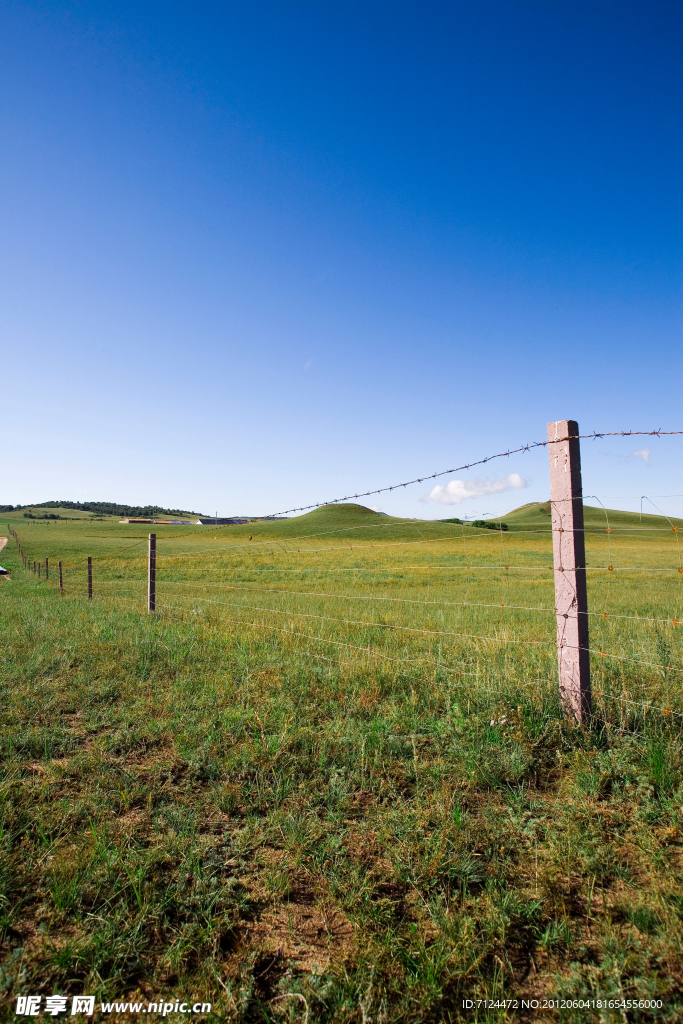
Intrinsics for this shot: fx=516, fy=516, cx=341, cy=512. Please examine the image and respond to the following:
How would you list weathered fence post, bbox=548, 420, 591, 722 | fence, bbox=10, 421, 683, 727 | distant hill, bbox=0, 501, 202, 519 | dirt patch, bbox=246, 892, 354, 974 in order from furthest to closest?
distant hill, bbox=0, 501, 202, 519, fence, bbox=10, 421, 683, 727, weathered fence post, bbox=548, 420, 591, 722, dirt patch, bbox=246, 892, 354, 974

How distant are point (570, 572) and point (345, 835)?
2982 mm

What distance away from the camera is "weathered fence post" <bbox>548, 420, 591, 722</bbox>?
15.5ft

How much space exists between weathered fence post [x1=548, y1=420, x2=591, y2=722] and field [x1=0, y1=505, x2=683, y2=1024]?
0.76 feet

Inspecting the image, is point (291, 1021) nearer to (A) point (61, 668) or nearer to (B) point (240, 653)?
(B) point (240, 653)

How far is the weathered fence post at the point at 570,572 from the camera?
473 centimetres

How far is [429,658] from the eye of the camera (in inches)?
276

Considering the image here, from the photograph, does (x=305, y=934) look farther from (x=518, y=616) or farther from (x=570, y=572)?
(x=518, y=616)

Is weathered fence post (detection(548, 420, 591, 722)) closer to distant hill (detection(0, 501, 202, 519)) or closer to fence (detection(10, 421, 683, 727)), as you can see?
fence (detection(10, 421, 683, 727))

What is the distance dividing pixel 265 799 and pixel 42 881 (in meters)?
1.46

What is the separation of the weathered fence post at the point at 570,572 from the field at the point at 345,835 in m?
0.23

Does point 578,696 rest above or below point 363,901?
above

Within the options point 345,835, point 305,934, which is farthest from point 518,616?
point 305,934

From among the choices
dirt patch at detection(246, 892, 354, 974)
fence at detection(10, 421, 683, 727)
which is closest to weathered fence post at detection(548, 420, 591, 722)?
fence at detection(10, 421, 683, 727)

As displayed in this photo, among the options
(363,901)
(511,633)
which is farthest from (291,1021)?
(511,633)
